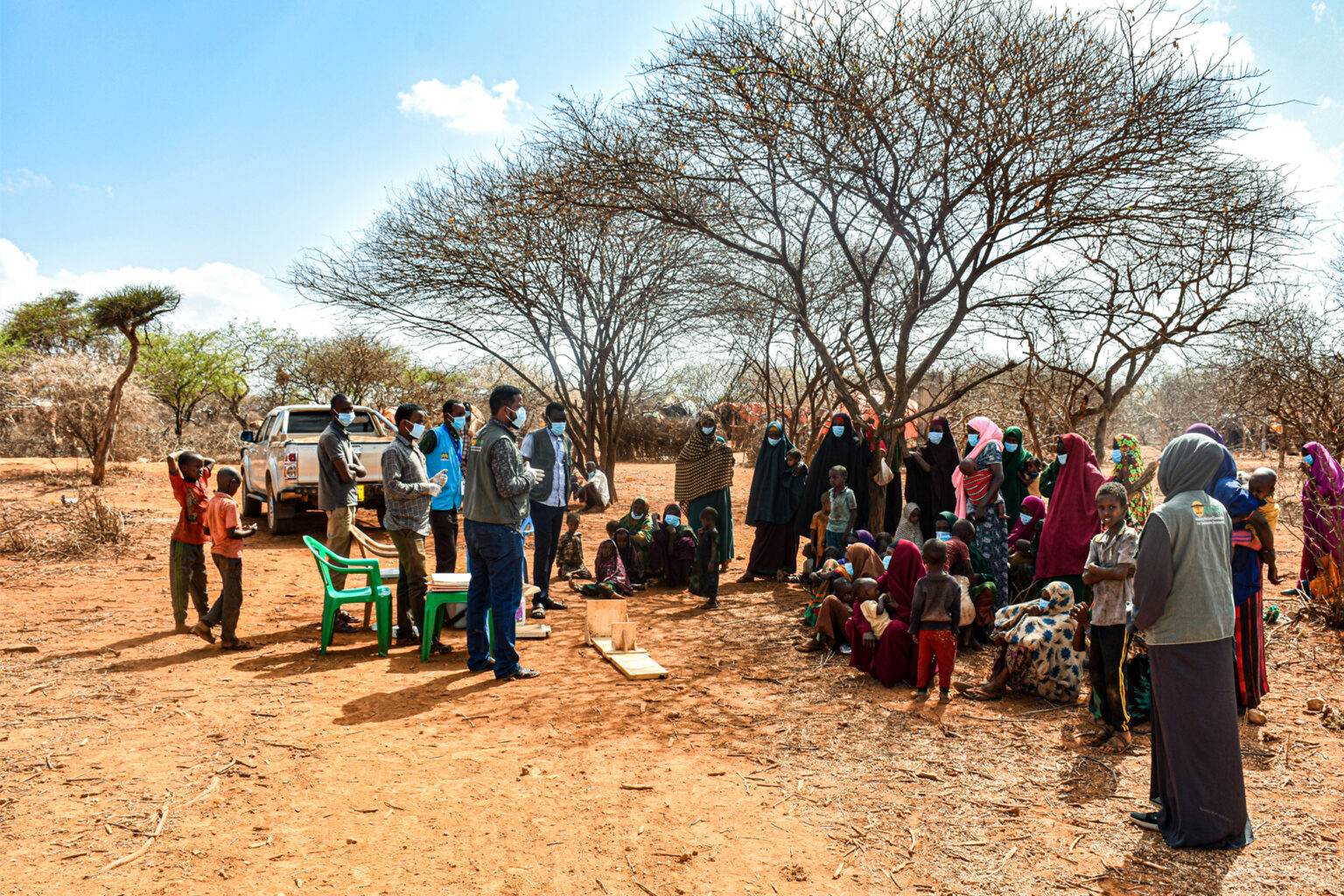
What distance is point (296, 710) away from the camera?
203 inches

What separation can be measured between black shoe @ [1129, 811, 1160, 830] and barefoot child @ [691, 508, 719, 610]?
5.04m

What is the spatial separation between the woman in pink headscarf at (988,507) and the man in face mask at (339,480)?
5.33 m

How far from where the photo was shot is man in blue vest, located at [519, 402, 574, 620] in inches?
299

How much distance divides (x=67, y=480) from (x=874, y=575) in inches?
736

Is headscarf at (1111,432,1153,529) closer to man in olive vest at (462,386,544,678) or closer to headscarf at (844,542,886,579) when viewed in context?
headscarf at (844,542,886,579)

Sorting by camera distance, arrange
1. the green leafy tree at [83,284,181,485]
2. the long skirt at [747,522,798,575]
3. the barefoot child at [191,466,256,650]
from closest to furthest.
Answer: the barefoot child at [191,466,256,650]
the long skirt at [747,522,798,575]
the green leafy tree at [83,284,181,485]

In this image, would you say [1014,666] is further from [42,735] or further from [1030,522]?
[42,735]

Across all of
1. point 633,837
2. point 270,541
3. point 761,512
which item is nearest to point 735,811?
point 633,837

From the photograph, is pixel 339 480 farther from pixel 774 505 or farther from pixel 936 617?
pixel 936 617

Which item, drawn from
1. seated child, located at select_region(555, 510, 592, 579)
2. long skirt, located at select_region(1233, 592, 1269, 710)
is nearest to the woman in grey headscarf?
long skirt, located at select_region(1233, 592, 1269, 710)

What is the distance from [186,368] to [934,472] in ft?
109

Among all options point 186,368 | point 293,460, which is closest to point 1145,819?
point 293,460

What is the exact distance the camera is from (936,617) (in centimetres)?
Result: 542

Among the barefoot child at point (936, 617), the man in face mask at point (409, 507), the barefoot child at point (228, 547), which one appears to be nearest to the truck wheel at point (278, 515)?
the barefoot child at point (228, 547)
